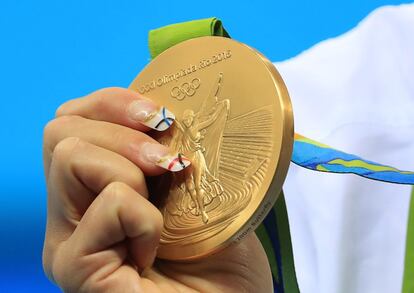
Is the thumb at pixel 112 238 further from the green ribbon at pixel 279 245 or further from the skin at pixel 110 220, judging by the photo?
the green ribbon at pixel 279 245

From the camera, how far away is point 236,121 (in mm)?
443

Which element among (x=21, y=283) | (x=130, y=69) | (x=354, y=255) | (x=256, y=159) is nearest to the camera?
(x=256, y=159)

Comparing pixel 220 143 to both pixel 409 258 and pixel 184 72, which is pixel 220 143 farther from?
pixel 409 258

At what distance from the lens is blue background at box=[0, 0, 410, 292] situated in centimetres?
119

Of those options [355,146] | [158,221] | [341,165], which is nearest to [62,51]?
[355,146]

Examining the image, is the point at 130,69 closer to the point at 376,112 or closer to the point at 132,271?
the point at 376,112

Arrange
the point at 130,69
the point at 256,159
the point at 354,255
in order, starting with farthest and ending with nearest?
the point at 130,69, the point at 354,255, the point at 256,159

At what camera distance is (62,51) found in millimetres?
1305

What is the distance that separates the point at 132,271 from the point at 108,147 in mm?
103

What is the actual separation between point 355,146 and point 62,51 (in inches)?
28.0

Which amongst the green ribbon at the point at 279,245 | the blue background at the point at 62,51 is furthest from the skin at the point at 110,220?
the blue background at the point at 62,51

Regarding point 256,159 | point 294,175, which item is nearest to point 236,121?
point 256,159

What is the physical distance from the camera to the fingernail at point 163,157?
0.46 metres

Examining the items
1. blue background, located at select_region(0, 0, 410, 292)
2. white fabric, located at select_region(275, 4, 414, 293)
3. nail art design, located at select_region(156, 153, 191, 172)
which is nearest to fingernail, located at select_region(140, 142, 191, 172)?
nail art design, located at select_region(156, 153, 191, 172)
